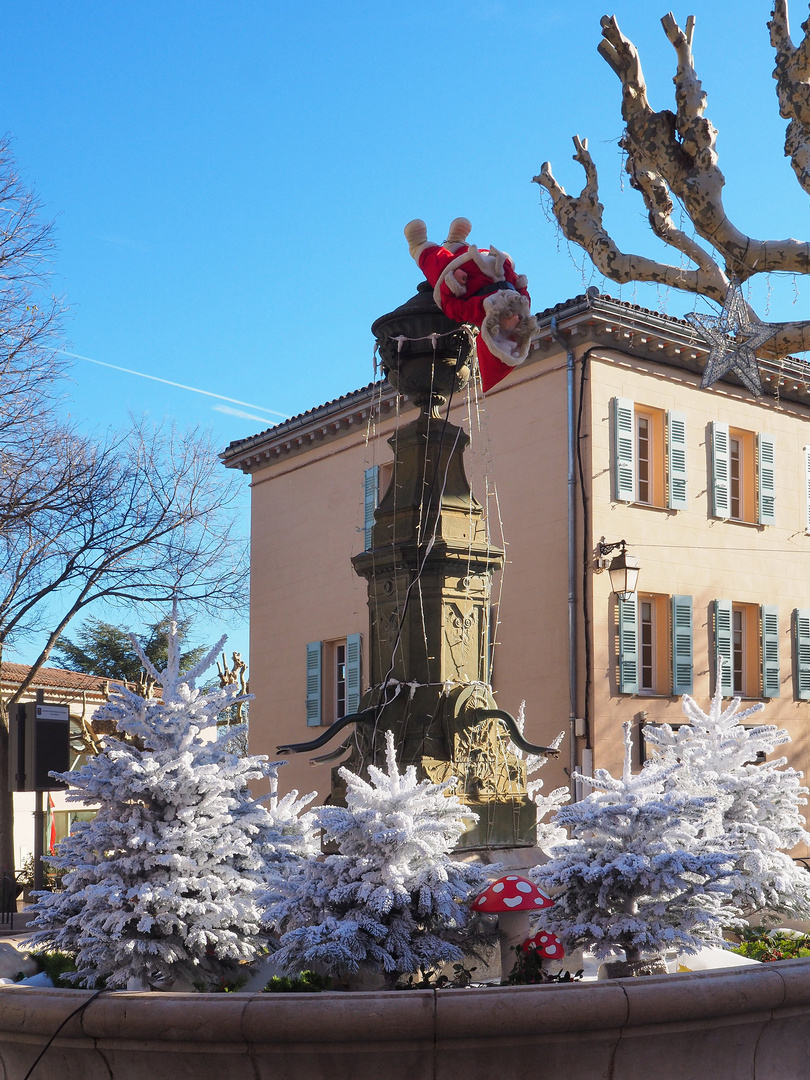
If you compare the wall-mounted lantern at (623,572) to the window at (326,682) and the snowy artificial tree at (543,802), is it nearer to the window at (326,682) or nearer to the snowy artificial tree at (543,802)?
the window at (326,682)

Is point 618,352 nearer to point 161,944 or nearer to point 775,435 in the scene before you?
point 775,435

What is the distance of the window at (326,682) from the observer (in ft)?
78.7

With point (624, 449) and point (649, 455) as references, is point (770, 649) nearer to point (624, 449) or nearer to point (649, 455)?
point (649, 455)

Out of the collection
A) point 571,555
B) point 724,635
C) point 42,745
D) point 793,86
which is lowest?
point 42,745

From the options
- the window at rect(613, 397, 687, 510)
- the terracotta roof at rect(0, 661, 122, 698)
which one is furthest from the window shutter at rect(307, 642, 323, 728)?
the terracotta roof at rect(0, 661, 122, 698)

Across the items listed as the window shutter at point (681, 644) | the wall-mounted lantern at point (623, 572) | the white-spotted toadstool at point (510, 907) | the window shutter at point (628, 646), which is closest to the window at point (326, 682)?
the window shutter at point (628, 646)

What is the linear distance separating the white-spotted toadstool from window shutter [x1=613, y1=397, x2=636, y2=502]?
45.4 feet

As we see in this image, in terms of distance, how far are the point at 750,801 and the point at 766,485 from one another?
49.1ft

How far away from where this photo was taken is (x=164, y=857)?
20.4ft

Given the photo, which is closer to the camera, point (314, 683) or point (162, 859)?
point (162, 859)

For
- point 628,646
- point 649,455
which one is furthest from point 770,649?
point 649,455

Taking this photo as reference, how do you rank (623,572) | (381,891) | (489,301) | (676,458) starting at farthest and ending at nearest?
1. (676,458)
2. (623,572)
3. (489,301)
4. (381,891)

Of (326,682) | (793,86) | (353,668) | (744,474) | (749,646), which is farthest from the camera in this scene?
(326,682)

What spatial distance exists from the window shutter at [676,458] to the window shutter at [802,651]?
3.39 metres
